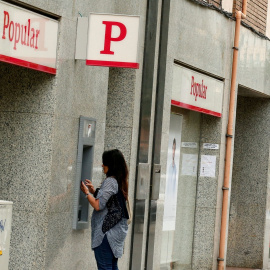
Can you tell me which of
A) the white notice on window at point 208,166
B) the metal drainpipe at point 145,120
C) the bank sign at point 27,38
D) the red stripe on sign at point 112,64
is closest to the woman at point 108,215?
the red stripe on sign at point 112,64

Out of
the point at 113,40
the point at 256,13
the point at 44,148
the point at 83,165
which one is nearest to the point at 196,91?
the point at 256,13

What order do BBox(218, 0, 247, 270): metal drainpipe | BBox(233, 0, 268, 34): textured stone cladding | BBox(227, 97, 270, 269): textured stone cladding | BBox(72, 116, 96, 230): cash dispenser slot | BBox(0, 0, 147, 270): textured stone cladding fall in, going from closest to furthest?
BBox(0, 0, 147, 270): textured stone cladding → BBox(72, 116, 96, 230): cash dispenser slot → BBox(218, 0, 247, 270): metal drainpipe → BBox(233, 0, 268, 34): textured stone cladding → BBox(227, 97, 270, 269): textured stone cladding

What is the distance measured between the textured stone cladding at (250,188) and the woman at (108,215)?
25.2 ft

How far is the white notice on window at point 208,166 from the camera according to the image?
13.6 meters

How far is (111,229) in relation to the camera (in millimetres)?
8148

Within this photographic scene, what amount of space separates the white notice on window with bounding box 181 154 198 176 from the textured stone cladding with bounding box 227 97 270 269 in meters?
2.35

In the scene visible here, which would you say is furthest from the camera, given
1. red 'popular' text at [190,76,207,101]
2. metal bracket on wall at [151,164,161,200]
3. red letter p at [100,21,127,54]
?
red 'popular' text at [190,76,207,101]

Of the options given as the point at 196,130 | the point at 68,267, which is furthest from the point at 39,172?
the point at 196,130

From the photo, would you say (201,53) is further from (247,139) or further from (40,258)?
(40,258)

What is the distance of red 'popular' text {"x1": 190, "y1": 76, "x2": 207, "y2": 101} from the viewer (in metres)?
12.5

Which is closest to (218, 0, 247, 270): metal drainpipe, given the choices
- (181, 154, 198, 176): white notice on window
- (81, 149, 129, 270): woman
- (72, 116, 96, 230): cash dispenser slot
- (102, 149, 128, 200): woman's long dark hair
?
(181, 154, 198, 176): white notice on window

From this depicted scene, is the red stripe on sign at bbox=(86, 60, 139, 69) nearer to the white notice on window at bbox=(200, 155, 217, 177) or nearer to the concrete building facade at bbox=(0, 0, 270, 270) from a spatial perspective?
the concrete building facade at bbox=(0, 0, 270, 270)

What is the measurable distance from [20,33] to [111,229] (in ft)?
6.64

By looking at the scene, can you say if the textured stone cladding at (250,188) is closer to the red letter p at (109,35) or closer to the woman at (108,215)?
the red letter p at (109,35)
